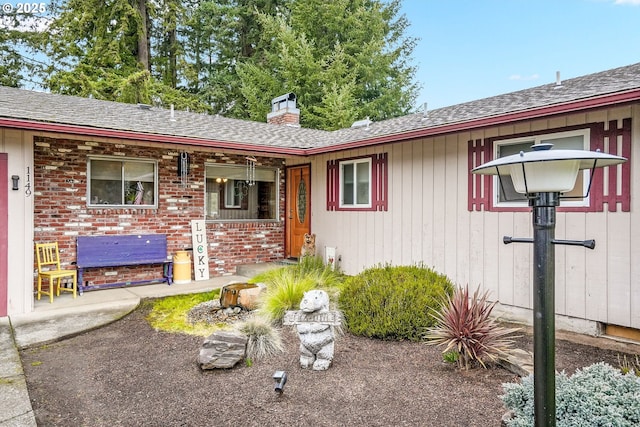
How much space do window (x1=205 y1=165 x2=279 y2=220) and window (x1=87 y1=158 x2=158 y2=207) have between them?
1.18m

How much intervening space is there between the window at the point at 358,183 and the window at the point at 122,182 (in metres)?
3.56

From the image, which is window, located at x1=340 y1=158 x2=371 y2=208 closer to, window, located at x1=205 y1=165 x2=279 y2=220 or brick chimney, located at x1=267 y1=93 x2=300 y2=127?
window, located at x1=205 y1=165 x2=279 y2=220

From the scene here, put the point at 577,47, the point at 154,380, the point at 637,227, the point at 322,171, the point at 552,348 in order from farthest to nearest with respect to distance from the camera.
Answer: the point at 577,47 < the point at 322,171 < the point at 637,227 < the point at 154,380 < the point at 552,348

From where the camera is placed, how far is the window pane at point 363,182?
7.98 metres

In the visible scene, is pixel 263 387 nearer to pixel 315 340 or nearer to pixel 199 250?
pixel 315 340

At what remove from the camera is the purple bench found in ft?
23.5

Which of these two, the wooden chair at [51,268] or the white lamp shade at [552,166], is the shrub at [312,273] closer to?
the wooden chair at [51,268]

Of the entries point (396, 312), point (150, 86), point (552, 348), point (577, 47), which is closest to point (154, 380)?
point (396, 312)

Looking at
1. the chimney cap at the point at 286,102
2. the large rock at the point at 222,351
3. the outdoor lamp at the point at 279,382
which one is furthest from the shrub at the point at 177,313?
the chimney cap at the point at 286,102

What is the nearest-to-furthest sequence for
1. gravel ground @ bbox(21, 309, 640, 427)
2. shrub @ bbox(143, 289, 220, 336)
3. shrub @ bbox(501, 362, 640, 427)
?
shrub @ bbox(501, 362, 640, 427), gravel ground @ bbox(21, 309, 640, 427), shrub @ bbox(143, 289, 220, 336)

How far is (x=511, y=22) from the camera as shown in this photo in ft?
48.2

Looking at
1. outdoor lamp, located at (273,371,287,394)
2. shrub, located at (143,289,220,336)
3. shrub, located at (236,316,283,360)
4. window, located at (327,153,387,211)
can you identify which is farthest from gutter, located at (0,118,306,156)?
outdoor lamp, located at (273,371,287,394)

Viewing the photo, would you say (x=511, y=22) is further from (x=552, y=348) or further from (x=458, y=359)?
(x=552, y=348)

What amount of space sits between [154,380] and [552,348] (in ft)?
10.8
